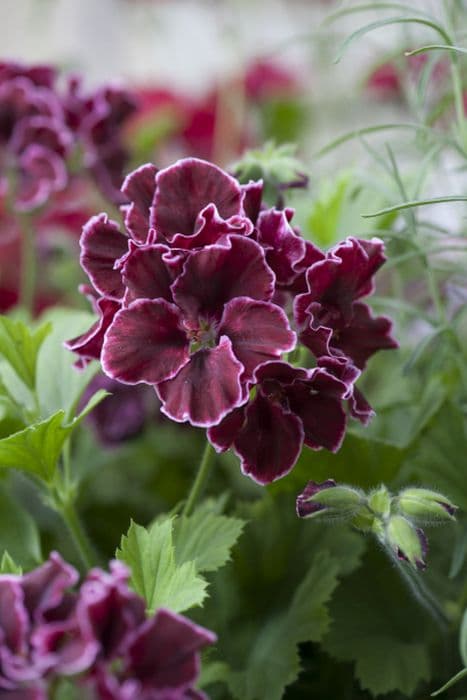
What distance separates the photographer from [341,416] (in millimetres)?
512

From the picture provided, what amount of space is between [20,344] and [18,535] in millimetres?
128

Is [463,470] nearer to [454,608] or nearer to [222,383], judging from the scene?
[454,608]

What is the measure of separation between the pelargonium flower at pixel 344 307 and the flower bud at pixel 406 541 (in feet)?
0.32

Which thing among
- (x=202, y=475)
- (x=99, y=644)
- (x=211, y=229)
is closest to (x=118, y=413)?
(x=202, y=475)

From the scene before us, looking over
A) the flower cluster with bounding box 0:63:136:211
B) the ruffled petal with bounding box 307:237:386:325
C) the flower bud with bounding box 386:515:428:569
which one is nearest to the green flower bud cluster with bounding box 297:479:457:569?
the flower bud with bounding box 386:515:428:569

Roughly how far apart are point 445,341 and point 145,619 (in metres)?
0.37

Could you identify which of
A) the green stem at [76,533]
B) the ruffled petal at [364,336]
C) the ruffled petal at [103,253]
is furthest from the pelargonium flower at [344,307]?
the green stem at [76,533]

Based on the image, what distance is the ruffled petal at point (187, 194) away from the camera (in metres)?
0.51

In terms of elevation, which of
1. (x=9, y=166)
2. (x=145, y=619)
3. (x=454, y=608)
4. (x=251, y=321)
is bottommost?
(x=454, y=608)

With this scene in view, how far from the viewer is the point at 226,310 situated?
49cm

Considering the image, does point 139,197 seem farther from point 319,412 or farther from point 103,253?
point 319,412

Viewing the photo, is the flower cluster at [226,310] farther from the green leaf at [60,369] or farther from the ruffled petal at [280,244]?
the green leaf at [60,369]

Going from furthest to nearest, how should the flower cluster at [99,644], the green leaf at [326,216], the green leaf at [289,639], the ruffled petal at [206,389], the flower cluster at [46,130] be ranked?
1. the flower cluster at [46,130]
2. the green leaf at [326,216]
3. the green leaf at [289,639]
4. the ruffled petal at [206,389]
5. the flower cluster at [99,644]

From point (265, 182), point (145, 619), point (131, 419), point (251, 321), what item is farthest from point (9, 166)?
point (145, 619)
